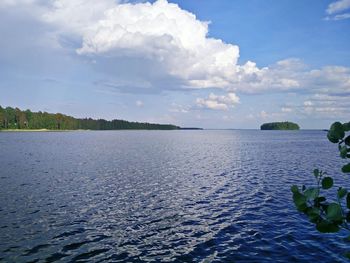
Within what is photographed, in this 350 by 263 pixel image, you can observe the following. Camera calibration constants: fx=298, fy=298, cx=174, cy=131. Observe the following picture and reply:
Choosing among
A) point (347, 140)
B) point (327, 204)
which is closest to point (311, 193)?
point (327, 204)

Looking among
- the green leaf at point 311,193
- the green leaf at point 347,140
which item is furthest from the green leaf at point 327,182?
the green leaf at point 347,140

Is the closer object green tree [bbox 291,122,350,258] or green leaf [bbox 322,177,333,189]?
green tree [bbox 291,122,350,258]

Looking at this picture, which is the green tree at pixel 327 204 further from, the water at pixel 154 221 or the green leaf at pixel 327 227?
the water at pixel 154 221

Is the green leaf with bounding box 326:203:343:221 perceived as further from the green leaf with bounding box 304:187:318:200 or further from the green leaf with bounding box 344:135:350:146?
the green leaf with bounding box 344:135:350:146

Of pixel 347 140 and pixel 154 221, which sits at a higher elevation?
pixel 347 140

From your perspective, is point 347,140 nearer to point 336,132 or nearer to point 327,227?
point 336,132

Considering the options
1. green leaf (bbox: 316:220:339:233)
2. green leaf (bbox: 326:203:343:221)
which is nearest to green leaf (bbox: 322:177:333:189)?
green leaf (bbox: 326:203:343:221)

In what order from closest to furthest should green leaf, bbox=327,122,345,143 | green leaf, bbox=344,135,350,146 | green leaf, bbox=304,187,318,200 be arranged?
1. green leaf, bbox=304,187,318,200
2. green leaf, bbox=327,122,345,143
3. green leaf, bbox=344,135,350,146

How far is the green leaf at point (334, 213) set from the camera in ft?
10.7

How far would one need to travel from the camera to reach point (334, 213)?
326cm

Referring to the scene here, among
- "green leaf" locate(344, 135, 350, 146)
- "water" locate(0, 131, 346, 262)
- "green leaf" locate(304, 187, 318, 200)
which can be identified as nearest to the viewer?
"green leaf" locate(304, 187, 318, 200)

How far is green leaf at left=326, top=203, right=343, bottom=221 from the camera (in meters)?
3.26

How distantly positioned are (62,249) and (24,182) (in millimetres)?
25595

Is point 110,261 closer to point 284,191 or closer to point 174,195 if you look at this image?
point 174,195
